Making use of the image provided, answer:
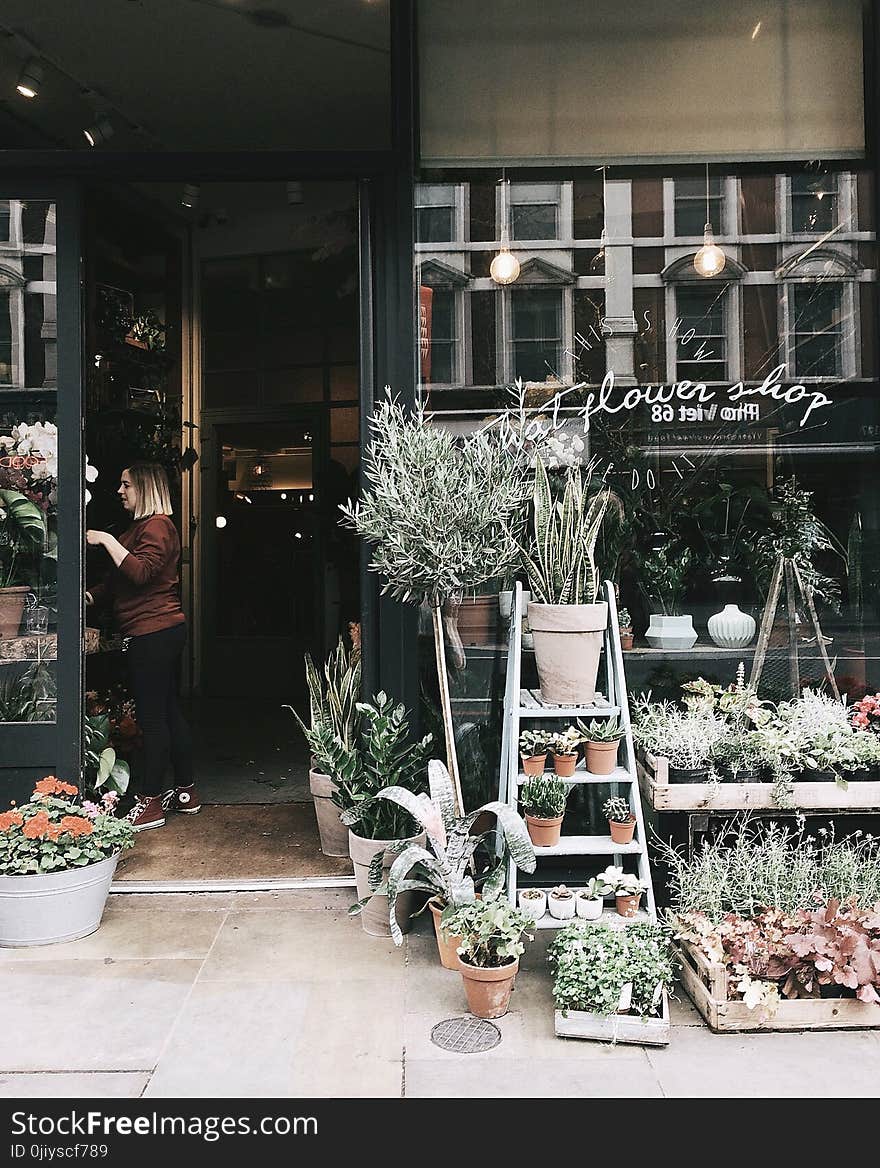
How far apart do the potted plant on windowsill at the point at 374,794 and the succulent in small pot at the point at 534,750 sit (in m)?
0.37

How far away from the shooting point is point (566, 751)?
3344 millimetres

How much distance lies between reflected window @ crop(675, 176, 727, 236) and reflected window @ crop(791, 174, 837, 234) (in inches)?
12.2

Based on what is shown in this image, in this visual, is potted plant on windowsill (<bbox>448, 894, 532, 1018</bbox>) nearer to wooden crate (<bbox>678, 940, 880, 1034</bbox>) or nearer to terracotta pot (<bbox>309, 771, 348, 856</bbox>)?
wooden crate (<bbox>678, 940, 880, 1034</bbox>)

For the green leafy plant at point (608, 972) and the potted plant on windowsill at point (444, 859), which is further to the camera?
the potted plant on windowsill at point (444, 859)

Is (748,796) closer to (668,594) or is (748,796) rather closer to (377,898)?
(668,594)


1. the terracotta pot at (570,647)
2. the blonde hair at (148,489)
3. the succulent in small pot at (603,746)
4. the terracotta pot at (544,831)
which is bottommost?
the terracotta pot at (544,831)

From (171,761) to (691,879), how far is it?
2921mm

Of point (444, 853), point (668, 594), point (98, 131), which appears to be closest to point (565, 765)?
point (444, 853)

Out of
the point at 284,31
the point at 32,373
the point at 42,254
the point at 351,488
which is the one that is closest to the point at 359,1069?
the point at 32,373

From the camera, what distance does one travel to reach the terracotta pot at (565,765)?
10.8 ft

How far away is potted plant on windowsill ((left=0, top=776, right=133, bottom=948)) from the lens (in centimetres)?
316

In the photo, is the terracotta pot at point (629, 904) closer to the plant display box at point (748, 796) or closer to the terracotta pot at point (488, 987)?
the plant display box at point (748, 796)

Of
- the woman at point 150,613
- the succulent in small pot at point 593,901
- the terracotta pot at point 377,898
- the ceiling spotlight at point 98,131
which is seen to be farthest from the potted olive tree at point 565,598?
the ceiling spotlight at point 98,131

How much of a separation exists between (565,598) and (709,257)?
5.35 ft
